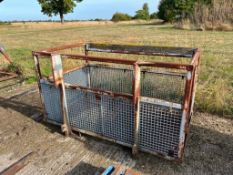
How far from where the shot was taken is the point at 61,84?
231 cm

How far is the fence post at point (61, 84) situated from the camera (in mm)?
2223

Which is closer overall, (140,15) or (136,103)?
(136,103)

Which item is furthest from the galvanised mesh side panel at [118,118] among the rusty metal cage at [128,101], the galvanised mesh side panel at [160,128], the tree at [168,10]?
the tree at [168,10]

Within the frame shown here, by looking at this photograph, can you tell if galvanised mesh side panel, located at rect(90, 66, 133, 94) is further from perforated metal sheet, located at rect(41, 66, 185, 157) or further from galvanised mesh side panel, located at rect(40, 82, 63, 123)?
galvanised mesh side panel, located at rect(40, 82, 63, 123)

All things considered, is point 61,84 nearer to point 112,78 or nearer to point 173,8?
point 112,78

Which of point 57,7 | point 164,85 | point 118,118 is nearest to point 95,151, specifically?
point 118,118

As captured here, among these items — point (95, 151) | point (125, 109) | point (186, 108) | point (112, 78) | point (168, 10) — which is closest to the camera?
point (186, 108)

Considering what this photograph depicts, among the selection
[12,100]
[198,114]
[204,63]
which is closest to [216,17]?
[204,63]

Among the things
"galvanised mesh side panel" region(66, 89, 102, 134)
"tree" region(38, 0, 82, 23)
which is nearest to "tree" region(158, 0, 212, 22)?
"tree" region(38, 0, 82, 23)

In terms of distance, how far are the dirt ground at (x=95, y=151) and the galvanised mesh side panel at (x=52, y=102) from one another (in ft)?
0.55

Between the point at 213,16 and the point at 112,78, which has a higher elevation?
the point at 213,16

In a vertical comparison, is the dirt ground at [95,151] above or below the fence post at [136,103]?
below

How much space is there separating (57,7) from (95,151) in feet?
124

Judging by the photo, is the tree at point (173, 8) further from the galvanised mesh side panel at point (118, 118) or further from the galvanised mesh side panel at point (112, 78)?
the galvanised mesh side panel at point (118, 118)
